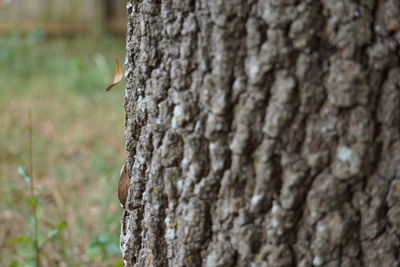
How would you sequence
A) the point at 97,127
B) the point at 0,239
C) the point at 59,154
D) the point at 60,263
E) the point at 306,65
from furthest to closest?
the point at 97,127 < the point at 59,154 < the point at 0,239 < the point at 60,263 < the point at 306,65

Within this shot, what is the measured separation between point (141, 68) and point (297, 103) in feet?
1.32

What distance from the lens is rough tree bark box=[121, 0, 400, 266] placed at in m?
1.10

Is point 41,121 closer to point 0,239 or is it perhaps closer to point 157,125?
point 0,239

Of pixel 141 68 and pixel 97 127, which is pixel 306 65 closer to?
pixel 141 68

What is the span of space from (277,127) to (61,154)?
317 cm

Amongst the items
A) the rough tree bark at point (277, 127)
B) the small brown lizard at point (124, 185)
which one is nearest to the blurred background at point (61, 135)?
the small brown lizard at point (124, 185)

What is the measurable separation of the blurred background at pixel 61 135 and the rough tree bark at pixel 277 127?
2.60 feet

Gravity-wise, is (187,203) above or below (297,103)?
below

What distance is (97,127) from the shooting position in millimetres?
4680

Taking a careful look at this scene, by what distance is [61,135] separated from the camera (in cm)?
444

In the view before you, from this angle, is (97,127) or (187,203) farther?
(97,127)

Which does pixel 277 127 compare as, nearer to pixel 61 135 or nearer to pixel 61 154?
pixel 61 154

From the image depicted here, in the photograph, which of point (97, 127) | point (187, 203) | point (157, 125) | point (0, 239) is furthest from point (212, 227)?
point (97, 127)

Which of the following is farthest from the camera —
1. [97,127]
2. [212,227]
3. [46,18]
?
[46,18]
